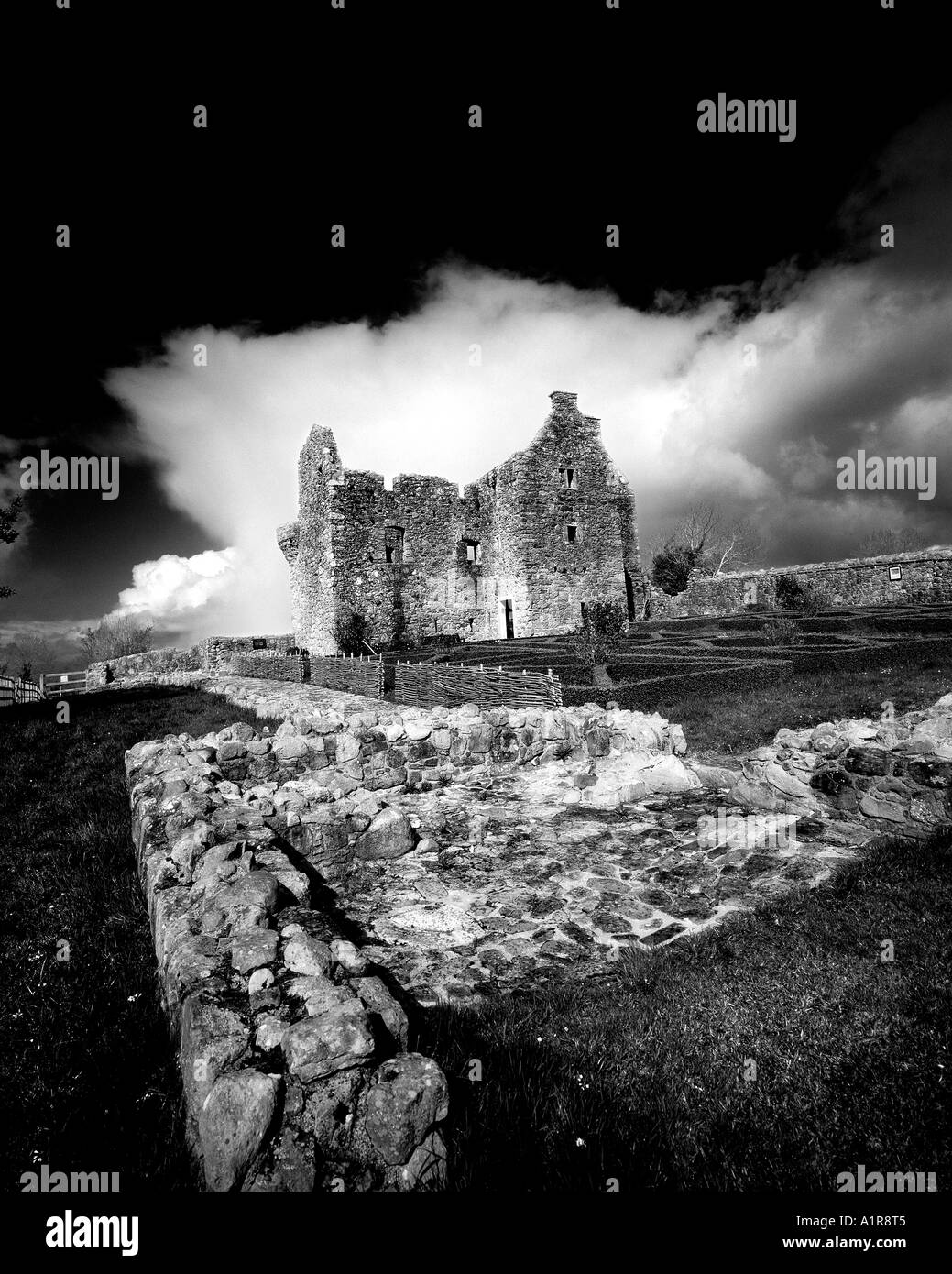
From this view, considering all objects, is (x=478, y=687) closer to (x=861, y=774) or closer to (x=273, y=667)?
(x=861, y=774)

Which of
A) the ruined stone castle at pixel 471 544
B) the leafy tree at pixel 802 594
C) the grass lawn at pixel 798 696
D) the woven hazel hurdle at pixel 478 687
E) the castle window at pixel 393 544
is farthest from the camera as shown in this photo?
the castle window at pixel 393 544

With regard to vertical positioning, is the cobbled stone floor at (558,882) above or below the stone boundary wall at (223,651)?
below

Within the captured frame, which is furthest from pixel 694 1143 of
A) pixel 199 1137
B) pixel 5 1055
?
pixel 5 1055

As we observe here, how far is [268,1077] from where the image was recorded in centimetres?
195

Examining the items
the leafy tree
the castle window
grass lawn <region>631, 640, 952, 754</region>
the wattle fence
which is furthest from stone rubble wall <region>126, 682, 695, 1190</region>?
the leafy tree

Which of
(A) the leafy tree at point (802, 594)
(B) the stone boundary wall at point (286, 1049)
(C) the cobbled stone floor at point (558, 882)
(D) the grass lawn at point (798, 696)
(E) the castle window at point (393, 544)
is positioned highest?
(E) the castle window at point (393, 544)

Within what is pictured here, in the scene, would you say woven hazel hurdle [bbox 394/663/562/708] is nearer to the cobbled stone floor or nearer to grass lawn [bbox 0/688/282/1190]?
the cobbled stone floor

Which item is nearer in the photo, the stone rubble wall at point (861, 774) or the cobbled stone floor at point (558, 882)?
the cobbled stone floor at point (558, 882)

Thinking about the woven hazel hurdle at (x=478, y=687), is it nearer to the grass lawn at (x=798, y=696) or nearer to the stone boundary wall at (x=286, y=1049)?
the grass lawn at (x=798, y=696)

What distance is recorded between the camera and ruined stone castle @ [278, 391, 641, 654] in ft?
96.3

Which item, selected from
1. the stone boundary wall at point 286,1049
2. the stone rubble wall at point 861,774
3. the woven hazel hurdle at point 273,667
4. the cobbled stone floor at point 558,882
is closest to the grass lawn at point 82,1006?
the stone boundary wall at point 286,1049

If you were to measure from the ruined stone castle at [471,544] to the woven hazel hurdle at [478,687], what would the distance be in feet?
50.6

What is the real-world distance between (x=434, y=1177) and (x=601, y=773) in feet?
18.6

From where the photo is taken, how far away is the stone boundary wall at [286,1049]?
1.83 meters
